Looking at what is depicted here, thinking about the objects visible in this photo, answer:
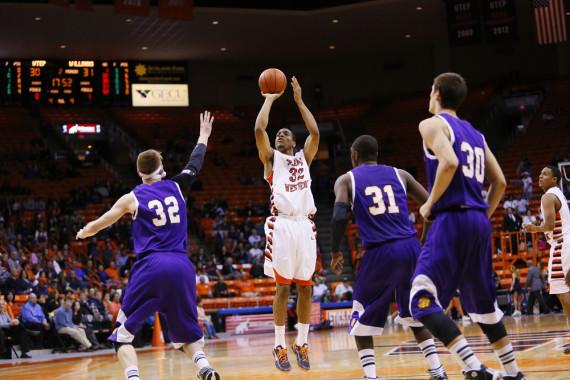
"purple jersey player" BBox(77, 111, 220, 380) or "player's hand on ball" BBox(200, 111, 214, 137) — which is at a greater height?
Answer: "player's hand on ball" BBox(200, 111, 214, 137)

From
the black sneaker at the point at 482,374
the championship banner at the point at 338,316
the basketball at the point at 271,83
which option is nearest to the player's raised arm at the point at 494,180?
the black sneaker at the point at 482,374

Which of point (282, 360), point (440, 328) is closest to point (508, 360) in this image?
point (440, 328)

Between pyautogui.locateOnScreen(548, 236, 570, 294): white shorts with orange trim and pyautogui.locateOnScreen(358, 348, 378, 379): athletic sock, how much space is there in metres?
4.02

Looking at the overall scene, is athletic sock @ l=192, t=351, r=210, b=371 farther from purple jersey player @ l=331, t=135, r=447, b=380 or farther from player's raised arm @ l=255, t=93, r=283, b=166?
player's raised arm @ l=255, t=93, r=283, b=166

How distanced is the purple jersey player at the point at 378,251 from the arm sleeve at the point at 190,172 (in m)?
1.45

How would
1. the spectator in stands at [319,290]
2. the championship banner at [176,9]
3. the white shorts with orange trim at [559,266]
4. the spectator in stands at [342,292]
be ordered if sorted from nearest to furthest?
the white shorts with orange trim at [559,266] < the championship banner at [176,9] < the spectator in stands at [319,290] < the spectator in stands at [342,292]

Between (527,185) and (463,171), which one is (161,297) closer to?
(463,171)

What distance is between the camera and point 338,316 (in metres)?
22.6

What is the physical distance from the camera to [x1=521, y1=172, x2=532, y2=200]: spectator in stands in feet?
87.8

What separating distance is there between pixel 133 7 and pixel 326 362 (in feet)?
40.0

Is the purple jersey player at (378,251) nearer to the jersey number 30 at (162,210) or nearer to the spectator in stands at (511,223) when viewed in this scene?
the jersey number 30 at (162,210)

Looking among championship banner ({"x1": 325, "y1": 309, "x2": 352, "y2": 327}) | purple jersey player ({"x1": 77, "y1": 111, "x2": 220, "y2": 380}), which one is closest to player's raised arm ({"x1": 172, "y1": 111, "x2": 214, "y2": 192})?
purple jersey player ({"x1": 77, "y1": 111, "x2": 220, "y2": 380})

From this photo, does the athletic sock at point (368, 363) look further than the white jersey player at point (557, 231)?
No

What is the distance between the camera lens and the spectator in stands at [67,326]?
1803 cm
